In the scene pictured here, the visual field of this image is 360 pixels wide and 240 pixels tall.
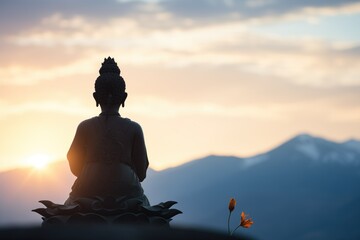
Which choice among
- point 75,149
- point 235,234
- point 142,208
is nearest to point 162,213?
point 142,208

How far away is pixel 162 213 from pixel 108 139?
6.15 ft

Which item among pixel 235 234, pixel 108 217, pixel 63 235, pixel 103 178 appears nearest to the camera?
pixel 63 235

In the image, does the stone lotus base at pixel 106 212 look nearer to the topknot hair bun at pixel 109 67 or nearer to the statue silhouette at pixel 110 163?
the statue silhouette at pixel 110 163

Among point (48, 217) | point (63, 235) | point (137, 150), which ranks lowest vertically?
point (63, 235)

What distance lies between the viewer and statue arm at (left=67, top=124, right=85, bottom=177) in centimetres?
1630

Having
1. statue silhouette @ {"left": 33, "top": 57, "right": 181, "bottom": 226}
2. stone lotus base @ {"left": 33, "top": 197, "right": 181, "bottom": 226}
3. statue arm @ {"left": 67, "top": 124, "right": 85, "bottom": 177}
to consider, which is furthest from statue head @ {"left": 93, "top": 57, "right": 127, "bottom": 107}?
stone lotus base @ {"left": 33, "top": 197, "right": 181, "bottom": 226}

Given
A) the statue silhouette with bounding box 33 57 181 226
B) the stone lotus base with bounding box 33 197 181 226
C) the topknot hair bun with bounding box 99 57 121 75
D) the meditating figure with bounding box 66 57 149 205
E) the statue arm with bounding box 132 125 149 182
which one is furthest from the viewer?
the topknot hair bun with bounding box 99 57 121 75

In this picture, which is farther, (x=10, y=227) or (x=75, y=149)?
(x=75, y=149)

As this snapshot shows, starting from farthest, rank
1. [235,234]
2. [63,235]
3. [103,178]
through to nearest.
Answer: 1. [103,178]
2. [235,234]
3. [63,235]

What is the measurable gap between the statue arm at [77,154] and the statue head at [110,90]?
1.94 feet

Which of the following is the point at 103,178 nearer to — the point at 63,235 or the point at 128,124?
the point at 128,124

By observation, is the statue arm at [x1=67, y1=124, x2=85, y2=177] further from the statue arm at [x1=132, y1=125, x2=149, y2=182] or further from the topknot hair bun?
the topknot hair bun

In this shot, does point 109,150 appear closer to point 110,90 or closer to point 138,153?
point 138,153

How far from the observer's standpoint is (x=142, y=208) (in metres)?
14.7
